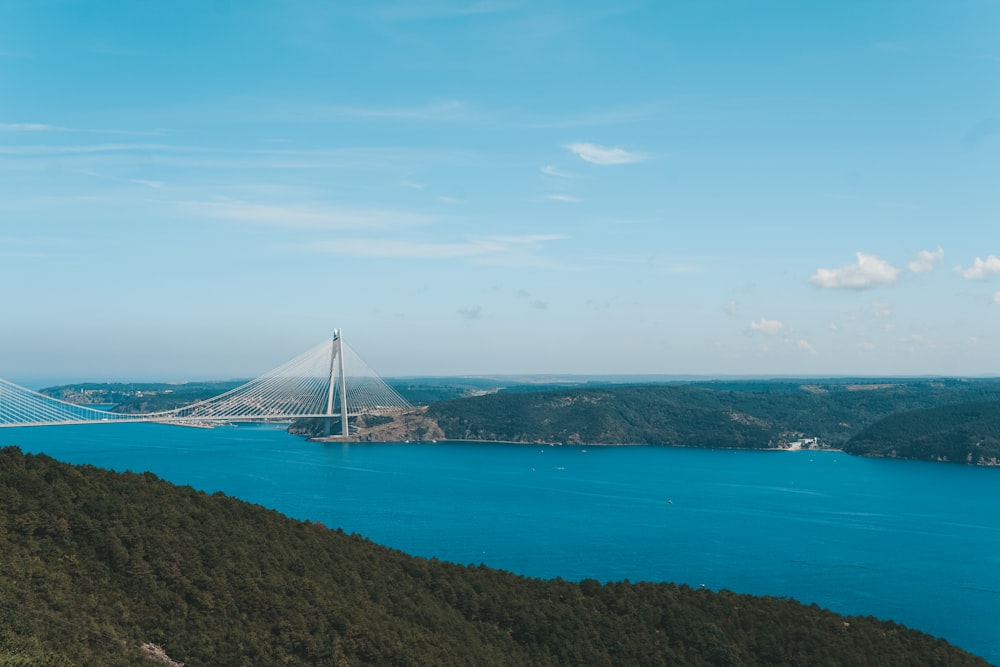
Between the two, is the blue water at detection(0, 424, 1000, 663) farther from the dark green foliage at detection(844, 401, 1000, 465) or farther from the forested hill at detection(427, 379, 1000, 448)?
the forested hill at detection(427, 379, 1000, 448)

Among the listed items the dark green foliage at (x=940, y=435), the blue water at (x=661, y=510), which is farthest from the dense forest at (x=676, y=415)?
the blue water at (x=661, y=510)

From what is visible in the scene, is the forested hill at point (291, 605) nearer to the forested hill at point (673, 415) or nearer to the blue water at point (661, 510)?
the blue water at point (661, 510)

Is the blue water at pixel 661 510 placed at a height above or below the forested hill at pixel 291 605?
below

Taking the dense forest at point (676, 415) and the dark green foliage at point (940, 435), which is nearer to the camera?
the dark green foliage at point (940, 435)

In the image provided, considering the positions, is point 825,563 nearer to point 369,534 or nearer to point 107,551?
point 369,534

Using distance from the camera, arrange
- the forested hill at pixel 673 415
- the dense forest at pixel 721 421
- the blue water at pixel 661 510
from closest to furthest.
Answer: the blue water at pixel 661 510 → the dense forest at pixel 721 421 → the forested hill at pixel 673 415

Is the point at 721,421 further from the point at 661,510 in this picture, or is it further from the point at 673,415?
the point at 661,510

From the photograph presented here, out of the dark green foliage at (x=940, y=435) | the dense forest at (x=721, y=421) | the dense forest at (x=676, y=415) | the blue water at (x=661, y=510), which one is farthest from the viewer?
the dense forest at (x=676, y=415)
